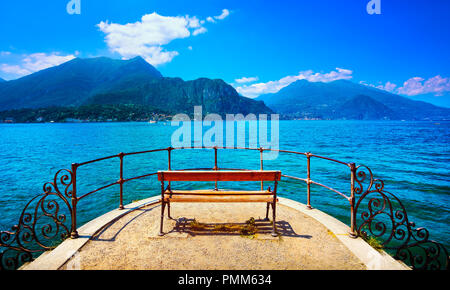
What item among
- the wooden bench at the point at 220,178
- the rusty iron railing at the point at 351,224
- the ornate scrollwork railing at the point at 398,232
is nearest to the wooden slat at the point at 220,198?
the wooden bench at the point at 220,178

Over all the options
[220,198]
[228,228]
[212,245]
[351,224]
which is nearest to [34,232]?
[212,245]

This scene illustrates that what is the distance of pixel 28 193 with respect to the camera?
1248cm

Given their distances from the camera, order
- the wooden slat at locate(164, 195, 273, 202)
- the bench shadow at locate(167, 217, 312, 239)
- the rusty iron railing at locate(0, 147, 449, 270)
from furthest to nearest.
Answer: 1. the bench shadow at locate(167, 217, 312, 239)
2. the wooden slat at locate(164, 195, 273, 202)
3. the rusty iron railing at locate(0, 147, 449, 270)

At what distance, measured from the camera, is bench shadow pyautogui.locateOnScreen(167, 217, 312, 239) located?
4.04 m

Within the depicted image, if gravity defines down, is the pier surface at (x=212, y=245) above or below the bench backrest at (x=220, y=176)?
below

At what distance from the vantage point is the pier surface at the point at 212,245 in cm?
315

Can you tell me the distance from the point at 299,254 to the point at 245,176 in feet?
4.82

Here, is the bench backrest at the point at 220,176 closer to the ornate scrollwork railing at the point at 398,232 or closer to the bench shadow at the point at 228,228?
the bench shadow at the point at 228,228

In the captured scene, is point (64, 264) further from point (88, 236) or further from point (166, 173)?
point (166, 173)

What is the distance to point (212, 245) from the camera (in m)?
3.62

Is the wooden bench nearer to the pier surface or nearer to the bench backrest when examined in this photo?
the bench backrest

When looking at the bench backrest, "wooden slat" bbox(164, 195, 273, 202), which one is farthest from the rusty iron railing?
"wooden slat" bbox(164, 195, 273, 202)
